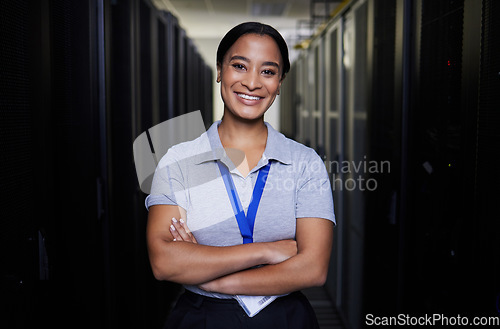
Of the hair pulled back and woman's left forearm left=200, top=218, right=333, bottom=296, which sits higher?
the hair pulled back

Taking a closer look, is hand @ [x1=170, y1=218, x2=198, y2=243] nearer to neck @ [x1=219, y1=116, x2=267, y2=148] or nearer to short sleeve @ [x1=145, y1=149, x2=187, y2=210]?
short sleeve @ [x1=145, y1=149, x2=187, y2=210]

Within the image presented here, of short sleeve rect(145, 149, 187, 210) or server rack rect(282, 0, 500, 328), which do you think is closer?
server rack rect(282, 0, 500, 328)

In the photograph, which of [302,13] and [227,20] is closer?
[302,13]

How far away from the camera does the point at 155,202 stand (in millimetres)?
1207

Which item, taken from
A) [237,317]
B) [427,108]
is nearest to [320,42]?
[427,108]

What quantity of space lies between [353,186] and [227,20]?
24.9ft

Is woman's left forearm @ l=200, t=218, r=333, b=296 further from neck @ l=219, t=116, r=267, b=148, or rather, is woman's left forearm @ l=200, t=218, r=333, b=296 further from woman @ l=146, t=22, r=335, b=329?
neck @ l=219, t=116, r=267, b=148

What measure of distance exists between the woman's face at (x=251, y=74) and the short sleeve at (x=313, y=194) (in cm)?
19

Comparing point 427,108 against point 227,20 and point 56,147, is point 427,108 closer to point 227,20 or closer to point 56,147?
point 56,147

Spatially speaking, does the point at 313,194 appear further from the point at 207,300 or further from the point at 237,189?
the point at 207,300

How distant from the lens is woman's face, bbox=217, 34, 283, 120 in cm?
116

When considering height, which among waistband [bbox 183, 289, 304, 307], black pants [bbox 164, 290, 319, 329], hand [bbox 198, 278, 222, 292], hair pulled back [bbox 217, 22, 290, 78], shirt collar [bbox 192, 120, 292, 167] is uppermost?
hair pulled back [bbox 217, 22, 290, 78]

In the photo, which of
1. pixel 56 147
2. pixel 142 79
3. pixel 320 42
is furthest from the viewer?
pixel 320 42

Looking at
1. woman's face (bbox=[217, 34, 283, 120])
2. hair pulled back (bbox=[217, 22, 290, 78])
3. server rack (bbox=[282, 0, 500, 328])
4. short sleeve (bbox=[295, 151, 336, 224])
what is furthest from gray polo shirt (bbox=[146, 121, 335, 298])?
server rack (bbox=[282, 0, 500, 328])
